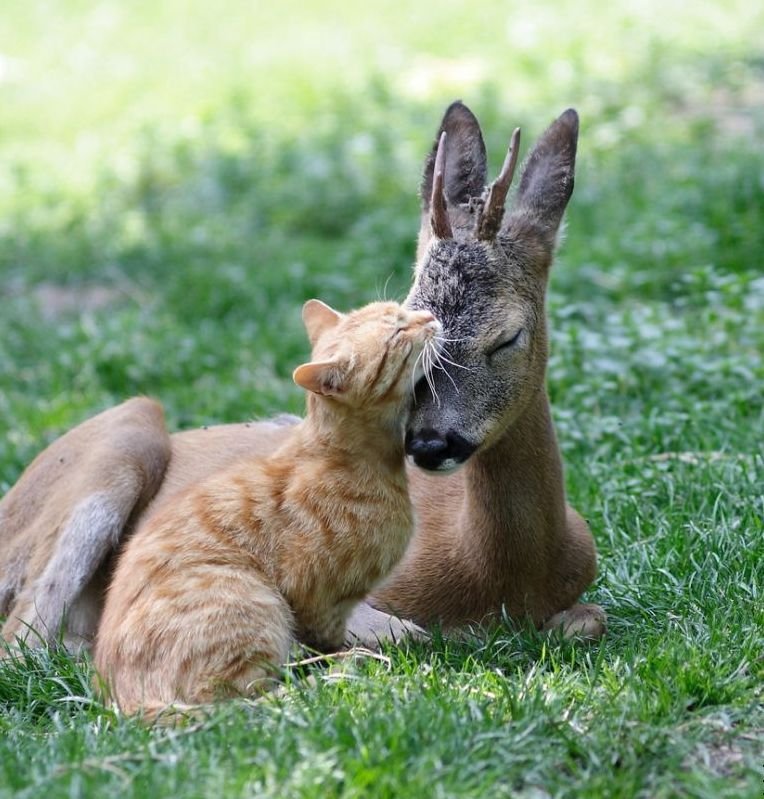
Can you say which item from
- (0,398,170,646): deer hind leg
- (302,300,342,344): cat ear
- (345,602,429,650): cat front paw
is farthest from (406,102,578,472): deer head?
(0,398,170,646): deer hind leg

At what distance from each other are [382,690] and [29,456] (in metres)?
4.26

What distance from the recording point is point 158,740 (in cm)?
428

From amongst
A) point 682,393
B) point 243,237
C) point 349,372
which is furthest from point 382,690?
point 243,237

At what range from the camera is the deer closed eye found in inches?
209

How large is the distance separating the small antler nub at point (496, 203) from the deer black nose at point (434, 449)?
85 centimetres

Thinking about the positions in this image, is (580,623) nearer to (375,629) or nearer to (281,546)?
(375,629)

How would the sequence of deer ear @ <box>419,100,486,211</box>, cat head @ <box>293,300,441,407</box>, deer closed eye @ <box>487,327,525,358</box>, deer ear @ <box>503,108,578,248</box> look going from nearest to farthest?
cat head @ <box>293,300,441,407</box>
deer closed eye @ <box>487,327,525,358</box>
deer ear @ <box>503,108,578,248</box>
deer ear @ <box>419,100,486,211</box>

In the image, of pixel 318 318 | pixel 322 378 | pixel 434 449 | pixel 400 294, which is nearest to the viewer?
pixel 322 378

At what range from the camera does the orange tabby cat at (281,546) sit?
4.73 meters

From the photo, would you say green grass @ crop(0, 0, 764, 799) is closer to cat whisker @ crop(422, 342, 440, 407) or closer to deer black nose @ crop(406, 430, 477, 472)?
deer black nose @ crop(406, 430, 477, 472)

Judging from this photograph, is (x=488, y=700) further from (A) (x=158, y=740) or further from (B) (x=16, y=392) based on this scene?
(B) (x=16, y=392)

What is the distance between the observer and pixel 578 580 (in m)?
5.66

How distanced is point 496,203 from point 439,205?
22 centimetres

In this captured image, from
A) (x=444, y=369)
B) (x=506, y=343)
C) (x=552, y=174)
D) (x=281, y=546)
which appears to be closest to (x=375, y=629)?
(x=281, y=546)
